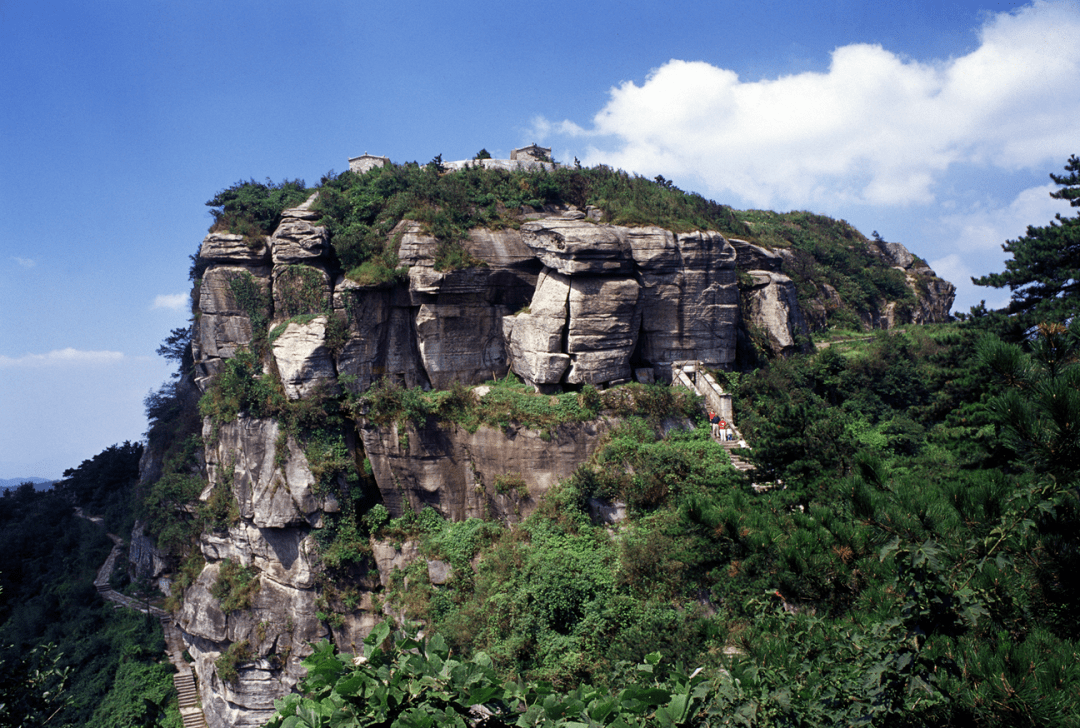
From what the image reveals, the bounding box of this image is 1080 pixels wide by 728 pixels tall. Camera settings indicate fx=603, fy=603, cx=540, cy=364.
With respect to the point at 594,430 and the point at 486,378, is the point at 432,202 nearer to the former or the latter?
the point at 486,378

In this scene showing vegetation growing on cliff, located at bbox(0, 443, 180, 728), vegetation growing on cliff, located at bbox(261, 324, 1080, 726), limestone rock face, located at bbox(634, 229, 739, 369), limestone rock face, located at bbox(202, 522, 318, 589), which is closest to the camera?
vegetation growing on cliff, located at bbox(261, 324, 1080, 726)

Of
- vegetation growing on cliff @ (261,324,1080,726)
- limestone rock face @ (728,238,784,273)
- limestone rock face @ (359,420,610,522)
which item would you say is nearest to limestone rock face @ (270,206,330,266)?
limestone rock face @ (359,420,610,522)

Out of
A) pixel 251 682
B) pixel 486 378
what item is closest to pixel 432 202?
pixel 486 378

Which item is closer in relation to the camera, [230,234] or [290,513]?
[290,513]

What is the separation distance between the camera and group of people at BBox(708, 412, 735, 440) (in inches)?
719

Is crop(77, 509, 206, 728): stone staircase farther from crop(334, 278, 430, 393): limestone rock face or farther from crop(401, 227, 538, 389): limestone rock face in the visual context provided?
crop(401, 227, 538, 389): limestone rock face

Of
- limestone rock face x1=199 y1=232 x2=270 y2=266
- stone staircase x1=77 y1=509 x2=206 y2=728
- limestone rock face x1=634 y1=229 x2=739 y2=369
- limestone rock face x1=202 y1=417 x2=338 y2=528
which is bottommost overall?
stone staircase x1=77 y1=509 x2=206 y2=728

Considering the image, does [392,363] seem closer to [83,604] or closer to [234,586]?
[234,586]

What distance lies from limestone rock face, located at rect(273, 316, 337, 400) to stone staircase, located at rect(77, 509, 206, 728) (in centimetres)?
1288

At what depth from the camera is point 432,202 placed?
2205cm

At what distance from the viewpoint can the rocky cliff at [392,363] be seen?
1959 cm

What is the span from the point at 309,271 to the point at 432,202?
5.01 m

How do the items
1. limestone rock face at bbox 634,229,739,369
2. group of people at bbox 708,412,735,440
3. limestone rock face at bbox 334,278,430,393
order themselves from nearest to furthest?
group of people at bbox 708,412,735,440
limestone rock face at bbox 634,229,739,369
limestone rock face at bbox 334,278,430,393

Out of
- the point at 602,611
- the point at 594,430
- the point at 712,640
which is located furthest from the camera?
the point at 594,430
